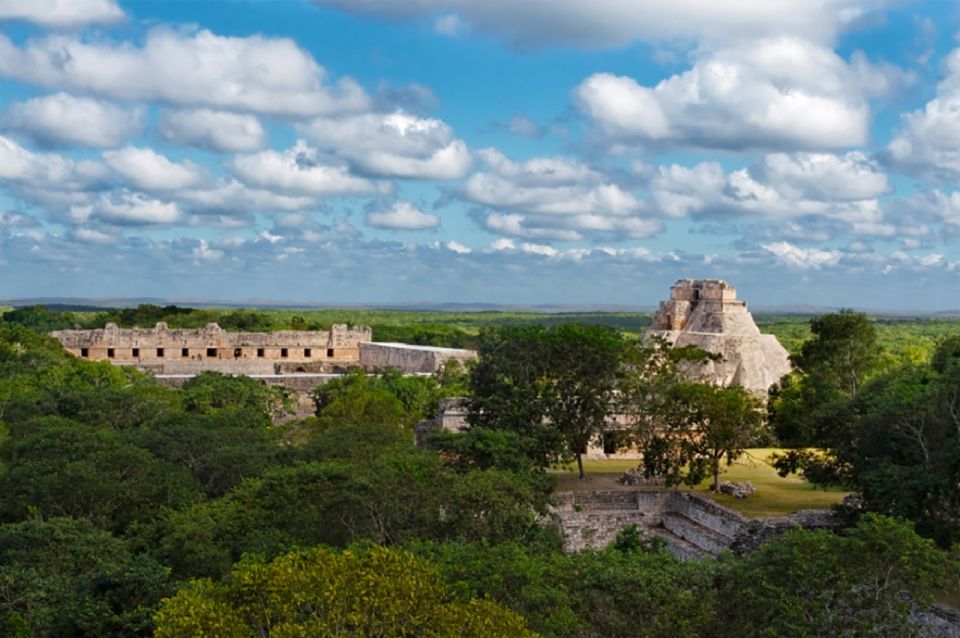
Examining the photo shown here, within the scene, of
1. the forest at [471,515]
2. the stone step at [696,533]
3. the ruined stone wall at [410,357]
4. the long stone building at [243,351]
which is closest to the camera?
the forest at [471,515]

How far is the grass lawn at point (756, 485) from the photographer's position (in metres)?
18.7

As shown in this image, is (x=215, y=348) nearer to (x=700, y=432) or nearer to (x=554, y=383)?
(x=554, y=383)

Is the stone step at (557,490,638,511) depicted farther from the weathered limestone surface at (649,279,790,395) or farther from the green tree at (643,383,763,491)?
the weathered limestone surface at (649,279,790,395)

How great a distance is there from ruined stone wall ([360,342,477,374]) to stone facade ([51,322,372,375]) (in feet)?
3.24

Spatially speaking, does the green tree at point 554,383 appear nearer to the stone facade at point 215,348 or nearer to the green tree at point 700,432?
the green tree at point 700,432

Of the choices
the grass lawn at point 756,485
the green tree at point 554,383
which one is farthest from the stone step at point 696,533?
the green tree at point 554,383

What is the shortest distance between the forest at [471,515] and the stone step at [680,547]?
622 millimetres

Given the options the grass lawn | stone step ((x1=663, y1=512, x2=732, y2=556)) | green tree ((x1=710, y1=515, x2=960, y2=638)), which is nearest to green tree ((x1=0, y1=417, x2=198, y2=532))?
the grass lawn

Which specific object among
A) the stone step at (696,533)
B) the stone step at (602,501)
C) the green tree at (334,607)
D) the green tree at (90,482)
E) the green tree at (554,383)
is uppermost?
the green tree at (554,383)

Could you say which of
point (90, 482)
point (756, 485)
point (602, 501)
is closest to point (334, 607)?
point (90, 482)

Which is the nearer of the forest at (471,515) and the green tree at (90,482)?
the forest at (471,515)

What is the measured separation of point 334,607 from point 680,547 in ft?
34.9

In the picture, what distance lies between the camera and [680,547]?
17531 millimetres

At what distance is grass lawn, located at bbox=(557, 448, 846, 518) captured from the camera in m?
18.7
